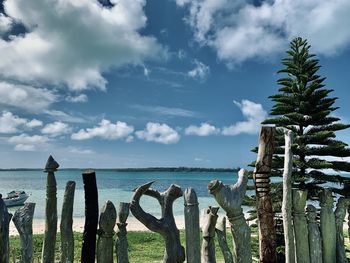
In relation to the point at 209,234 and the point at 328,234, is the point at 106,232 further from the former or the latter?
the point at 328,234

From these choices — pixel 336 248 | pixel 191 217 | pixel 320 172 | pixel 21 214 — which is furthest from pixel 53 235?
pixel 320 172

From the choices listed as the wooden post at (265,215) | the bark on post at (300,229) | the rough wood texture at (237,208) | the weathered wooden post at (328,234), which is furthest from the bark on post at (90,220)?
the weathered wooden post at (328,234)

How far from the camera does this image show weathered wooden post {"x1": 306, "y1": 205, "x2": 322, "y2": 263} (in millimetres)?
5906

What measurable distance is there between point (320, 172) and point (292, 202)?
3.96 metres

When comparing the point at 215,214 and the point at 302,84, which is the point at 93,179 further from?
the point at 302,84

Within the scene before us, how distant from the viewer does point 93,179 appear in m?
5.64

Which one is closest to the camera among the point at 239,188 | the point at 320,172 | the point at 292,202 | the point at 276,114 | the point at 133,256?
the point at 239,188

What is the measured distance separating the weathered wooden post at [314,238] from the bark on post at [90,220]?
3.25 meters

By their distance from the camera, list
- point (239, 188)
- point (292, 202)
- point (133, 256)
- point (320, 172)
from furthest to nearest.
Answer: point (133, 256) < point (320, 172) < point (292, 202) < point (239, 188)

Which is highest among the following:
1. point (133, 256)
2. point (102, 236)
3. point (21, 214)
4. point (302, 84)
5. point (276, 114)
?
point (302, 84)

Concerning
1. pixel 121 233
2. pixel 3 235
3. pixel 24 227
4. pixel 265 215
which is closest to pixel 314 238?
pixel 265 215

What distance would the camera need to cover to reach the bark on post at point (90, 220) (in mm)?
5488

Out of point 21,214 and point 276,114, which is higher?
point 276,114

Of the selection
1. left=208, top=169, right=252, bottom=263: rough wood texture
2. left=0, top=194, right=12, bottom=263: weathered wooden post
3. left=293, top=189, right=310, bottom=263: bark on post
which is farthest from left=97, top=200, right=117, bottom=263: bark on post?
left=293, top=189, right=310, bottom=263: bark on post
